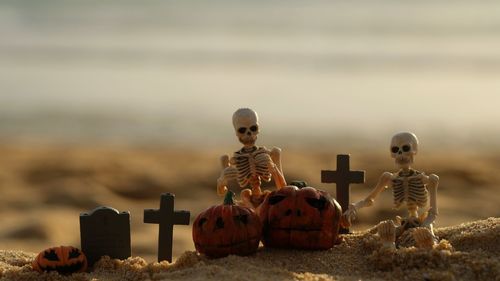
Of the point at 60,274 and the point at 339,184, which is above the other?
the point at 339,184

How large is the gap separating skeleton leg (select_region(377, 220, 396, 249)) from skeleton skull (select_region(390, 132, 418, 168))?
0.44 m

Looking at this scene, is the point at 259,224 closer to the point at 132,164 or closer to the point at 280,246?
the point at 280,246

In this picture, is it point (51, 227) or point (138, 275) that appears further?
point (51, 227)

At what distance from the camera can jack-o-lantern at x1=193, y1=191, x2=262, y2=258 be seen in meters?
7.27

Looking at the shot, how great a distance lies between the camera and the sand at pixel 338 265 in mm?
6980

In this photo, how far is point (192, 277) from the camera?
6.93 m

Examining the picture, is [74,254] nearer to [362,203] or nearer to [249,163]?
[249,163]

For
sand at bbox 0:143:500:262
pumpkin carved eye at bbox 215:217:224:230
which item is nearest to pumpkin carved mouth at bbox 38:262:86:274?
pumpkin carved eye at bbox 215:217:224:230

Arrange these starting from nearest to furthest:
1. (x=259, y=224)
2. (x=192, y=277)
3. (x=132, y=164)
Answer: (x=192, y=277) → (x=259, y=224) → (x=132, y=164)

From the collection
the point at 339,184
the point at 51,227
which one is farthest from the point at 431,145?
the point at 339,184

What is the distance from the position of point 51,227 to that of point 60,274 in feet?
18.8

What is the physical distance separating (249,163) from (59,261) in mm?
1520

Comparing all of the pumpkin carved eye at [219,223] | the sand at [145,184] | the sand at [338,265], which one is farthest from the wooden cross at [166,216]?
the sand at [145,184]

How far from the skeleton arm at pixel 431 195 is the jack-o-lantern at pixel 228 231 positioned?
1.24m
